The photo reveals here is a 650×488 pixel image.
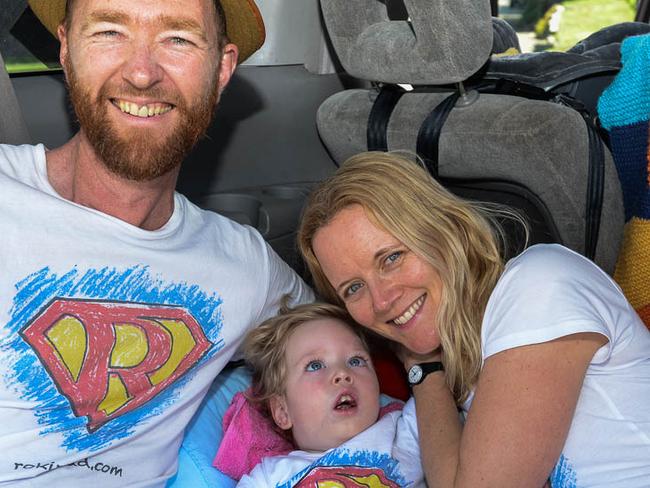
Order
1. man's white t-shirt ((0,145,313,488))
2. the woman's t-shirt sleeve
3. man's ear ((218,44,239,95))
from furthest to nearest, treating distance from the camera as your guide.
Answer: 1. man's ear ((218,44,239,95))
2. man's white t-shirt ((0,145,313,488))
3. the woman's t-shirt sleeve

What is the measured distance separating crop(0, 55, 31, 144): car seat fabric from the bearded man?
6.0 inches

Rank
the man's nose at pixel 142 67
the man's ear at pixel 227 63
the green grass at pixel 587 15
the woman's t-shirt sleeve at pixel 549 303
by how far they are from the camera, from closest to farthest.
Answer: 1. the woman's t-shirt sleeve at pixel 549 303
2. the man's nose at pixel 142 67
3. the man's ear at pixel 227 63
4. the green grass at pixel 587 15

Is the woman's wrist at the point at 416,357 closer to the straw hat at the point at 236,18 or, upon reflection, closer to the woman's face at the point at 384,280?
the woman's face at the point at 384,280

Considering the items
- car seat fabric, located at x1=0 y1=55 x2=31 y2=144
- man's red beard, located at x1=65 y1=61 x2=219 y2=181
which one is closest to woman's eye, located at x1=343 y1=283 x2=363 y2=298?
man's red beard, located at x1=65 y1=61 x2=219 y2=181

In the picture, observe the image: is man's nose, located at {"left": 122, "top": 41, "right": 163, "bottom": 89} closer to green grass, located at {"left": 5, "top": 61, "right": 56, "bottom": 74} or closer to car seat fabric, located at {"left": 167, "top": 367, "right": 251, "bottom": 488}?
green grass, located at {"left": 5, "top": 61, "right": 56, "bottom": 74}

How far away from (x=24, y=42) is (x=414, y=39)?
97cm

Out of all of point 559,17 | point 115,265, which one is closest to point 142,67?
point 115,265

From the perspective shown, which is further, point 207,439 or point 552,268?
point 207,439

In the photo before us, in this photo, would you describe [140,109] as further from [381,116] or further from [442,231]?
[381,116]

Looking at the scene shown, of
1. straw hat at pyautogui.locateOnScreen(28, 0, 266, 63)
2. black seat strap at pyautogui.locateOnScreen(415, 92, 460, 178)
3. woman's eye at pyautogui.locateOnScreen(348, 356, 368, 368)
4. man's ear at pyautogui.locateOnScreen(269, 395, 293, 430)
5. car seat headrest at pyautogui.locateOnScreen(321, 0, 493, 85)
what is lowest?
man's ear at pyautogui.locateOnScreen(269, 395, 293, 430)

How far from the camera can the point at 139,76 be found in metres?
1.66

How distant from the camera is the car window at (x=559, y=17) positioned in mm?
8398

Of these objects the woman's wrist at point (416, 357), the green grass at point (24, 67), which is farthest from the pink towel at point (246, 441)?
the green grass at point (24, 67)

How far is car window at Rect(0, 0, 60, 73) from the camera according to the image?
2.12 m
